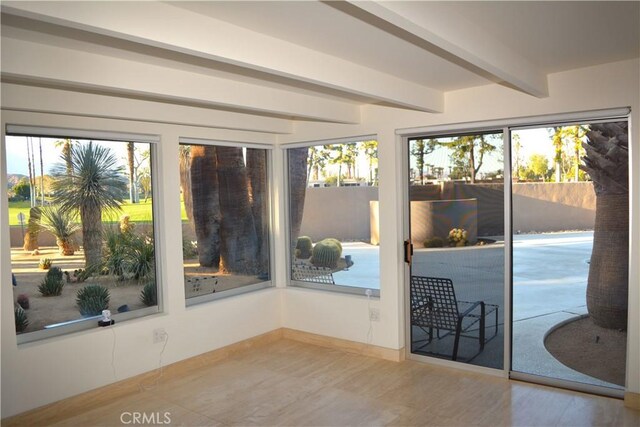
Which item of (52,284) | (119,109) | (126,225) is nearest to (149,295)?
(126,225)

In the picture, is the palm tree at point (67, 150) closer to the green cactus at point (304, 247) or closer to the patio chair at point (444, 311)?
the green cactus at point (304, 247)

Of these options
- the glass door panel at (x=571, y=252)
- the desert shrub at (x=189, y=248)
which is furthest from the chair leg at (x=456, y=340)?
the desert shrub at (x=189, y=248)

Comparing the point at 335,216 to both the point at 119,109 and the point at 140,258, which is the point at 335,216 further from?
the point at 119,109

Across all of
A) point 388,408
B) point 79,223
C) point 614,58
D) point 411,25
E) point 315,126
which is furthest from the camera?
point 315,126

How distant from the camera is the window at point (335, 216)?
5.02 m

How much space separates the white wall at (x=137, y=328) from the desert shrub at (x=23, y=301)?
0.56 ft

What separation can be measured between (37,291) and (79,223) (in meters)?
0.60

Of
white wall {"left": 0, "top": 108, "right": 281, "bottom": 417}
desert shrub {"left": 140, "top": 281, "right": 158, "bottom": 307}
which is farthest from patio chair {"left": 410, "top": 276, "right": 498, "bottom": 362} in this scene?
desert shrub {"left": 140, "top": 281, "right": 158, "bottom": 307}

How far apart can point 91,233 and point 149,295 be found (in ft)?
2.47

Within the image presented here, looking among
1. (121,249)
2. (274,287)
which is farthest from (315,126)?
(121,249)

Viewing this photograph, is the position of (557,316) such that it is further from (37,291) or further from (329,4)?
(37,291)

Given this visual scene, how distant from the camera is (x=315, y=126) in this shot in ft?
17.3

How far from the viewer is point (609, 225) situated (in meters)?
3.81

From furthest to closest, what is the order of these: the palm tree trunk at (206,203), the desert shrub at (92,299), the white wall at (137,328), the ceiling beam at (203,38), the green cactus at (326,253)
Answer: the green cactus at (326,253) → the palm tree trunk at (206,203) → the desert shrub at (92,299) → the white wall at (137,328) → the ceiling beam at (203,38)
